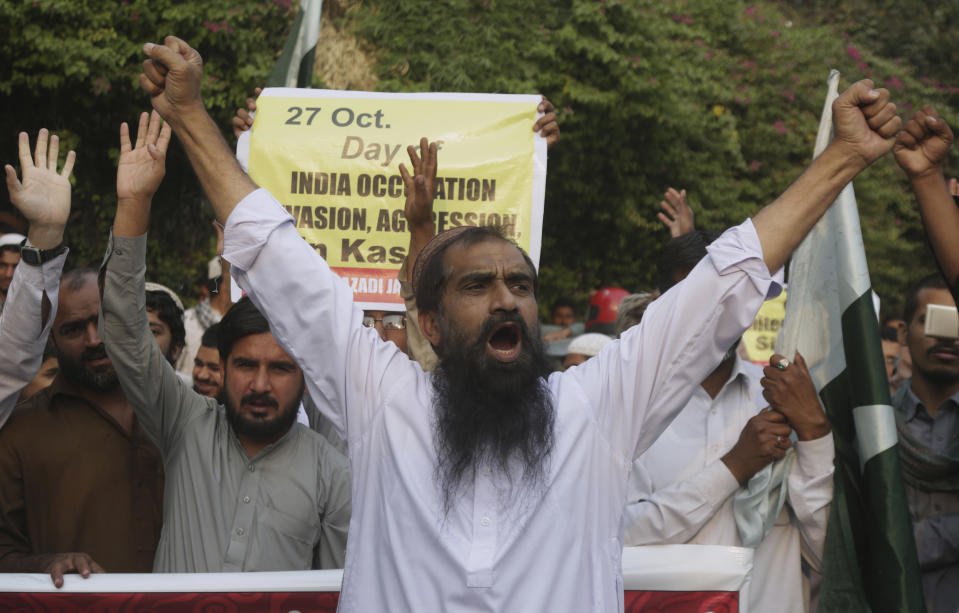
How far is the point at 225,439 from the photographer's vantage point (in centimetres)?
325

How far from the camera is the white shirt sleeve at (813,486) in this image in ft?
9.74

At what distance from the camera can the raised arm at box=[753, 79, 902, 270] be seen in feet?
7.14

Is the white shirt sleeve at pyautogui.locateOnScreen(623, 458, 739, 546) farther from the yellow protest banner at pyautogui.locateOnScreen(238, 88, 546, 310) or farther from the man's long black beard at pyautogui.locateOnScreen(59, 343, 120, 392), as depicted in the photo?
the man's long black beard at pyautogui.locateOnScreen(59, 343, 120, 392)

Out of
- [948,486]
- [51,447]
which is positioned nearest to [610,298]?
[948,486]

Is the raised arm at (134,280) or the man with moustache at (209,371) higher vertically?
the man with moustache at (209,371)

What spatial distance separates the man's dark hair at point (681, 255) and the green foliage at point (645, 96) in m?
5.91

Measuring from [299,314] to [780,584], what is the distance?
1721mm

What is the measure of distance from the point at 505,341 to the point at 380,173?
5.90ft

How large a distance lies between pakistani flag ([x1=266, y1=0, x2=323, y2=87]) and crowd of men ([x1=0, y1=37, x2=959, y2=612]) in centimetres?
127

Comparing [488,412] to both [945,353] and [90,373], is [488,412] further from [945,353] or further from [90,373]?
[945,353]

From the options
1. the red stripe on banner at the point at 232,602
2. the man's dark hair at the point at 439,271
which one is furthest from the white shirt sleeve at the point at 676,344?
the red stripe on banner at the point at 232,602

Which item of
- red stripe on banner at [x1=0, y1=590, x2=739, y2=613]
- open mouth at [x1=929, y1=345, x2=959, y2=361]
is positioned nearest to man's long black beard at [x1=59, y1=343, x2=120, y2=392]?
red stripe on banner at [x1=0, y1=590, x2=739, y2=613]

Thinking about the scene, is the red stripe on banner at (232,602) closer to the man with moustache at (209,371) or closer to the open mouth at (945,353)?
the open mouth at (945,353)

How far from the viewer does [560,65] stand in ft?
33.9
